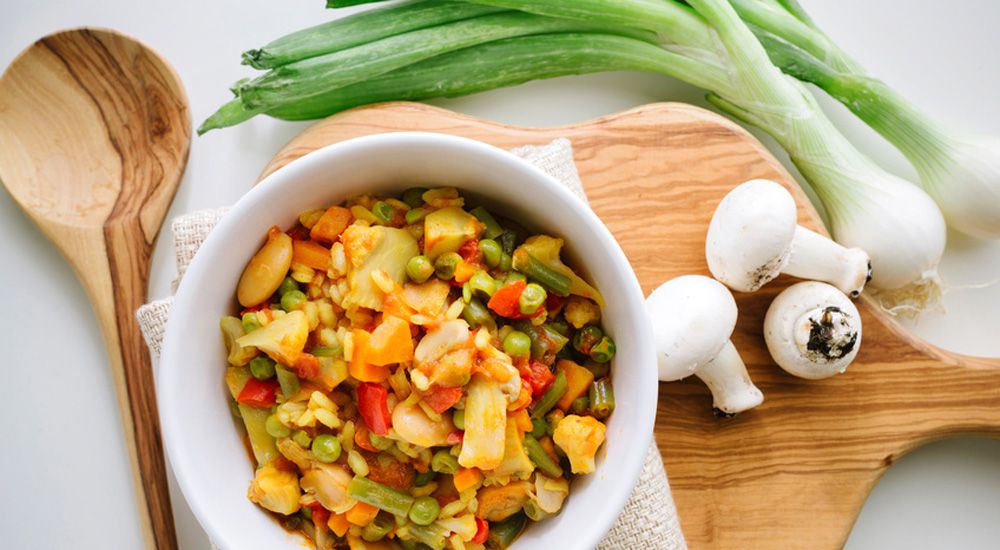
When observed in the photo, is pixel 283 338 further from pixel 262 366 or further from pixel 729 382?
pixel 729 382

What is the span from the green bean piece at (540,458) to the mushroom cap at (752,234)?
2.97 feet

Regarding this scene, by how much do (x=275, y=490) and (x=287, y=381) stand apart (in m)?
0.28

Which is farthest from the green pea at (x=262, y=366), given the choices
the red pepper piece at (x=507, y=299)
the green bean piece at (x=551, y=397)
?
the green bean piece at (x=551, y=397)

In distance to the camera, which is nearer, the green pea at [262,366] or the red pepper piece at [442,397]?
the red pepper piece at [442,397]

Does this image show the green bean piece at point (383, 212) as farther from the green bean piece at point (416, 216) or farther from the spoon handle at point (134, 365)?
the spoon handle at point (134, 365)

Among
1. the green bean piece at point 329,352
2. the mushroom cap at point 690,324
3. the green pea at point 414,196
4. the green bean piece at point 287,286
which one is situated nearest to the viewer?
the green bean piece at point 329,352

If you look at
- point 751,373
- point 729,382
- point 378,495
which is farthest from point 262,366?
point 751,373

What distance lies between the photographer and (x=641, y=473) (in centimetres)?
250

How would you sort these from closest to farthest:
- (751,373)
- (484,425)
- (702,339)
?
(484,425) → (702,339) → (751,373)

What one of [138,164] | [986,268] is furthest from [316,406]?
[986,268]

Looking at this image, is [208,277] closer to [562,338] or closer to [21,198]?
[562,338]

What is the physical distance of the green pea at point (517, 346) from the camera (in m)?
2.02

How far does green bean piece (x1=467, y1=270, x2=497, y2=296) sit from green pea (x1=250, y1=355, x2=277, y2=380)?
54cm

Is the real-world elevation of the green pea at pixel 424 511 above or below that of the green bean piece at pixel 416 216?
below
